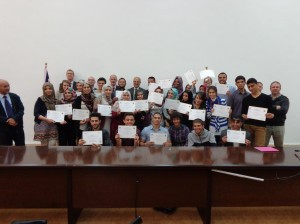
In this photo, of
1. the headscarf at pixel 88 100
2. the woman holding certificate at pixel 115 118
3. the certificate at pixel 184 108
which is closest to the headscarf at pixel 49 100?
the headscarf at pixel 88 100

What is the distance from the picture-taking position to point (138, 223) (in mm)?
1369

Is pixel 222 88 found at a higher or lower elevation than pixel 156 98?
higher

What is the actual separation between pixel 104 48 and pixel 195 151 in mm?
4058

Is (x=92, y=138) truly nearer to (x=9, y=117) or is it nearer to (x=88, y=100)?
(x=88, y=100)

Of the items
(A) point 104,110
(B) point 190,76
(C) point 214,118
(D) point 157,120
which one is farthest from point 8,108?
(B) point 190,76

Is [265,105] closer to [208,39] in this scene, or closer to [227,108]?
[227,108]

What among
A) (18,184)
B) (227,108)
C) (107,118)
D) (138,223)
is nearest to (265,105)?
(227,108)

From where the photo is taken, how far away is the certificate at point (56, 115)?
3836 millimetres

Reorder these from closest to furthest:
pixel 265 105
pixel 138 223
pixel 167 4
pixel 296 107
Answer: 1. pixel 138 223
2. pixel 265 105
3. pixel 167 4
4. pixel 296 107

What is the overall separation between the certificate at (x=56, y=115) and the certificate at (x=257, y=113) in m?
2.76

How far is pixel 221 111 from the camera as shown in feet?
13.2

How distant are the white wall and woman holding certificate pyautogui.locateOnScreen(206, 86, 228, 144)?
207 centimetres

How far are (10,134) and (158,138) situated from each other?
229 cm

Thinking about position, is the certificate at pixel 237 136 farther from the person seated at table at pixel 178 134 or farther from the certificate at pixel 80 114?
the certificate at pixel 80 114
